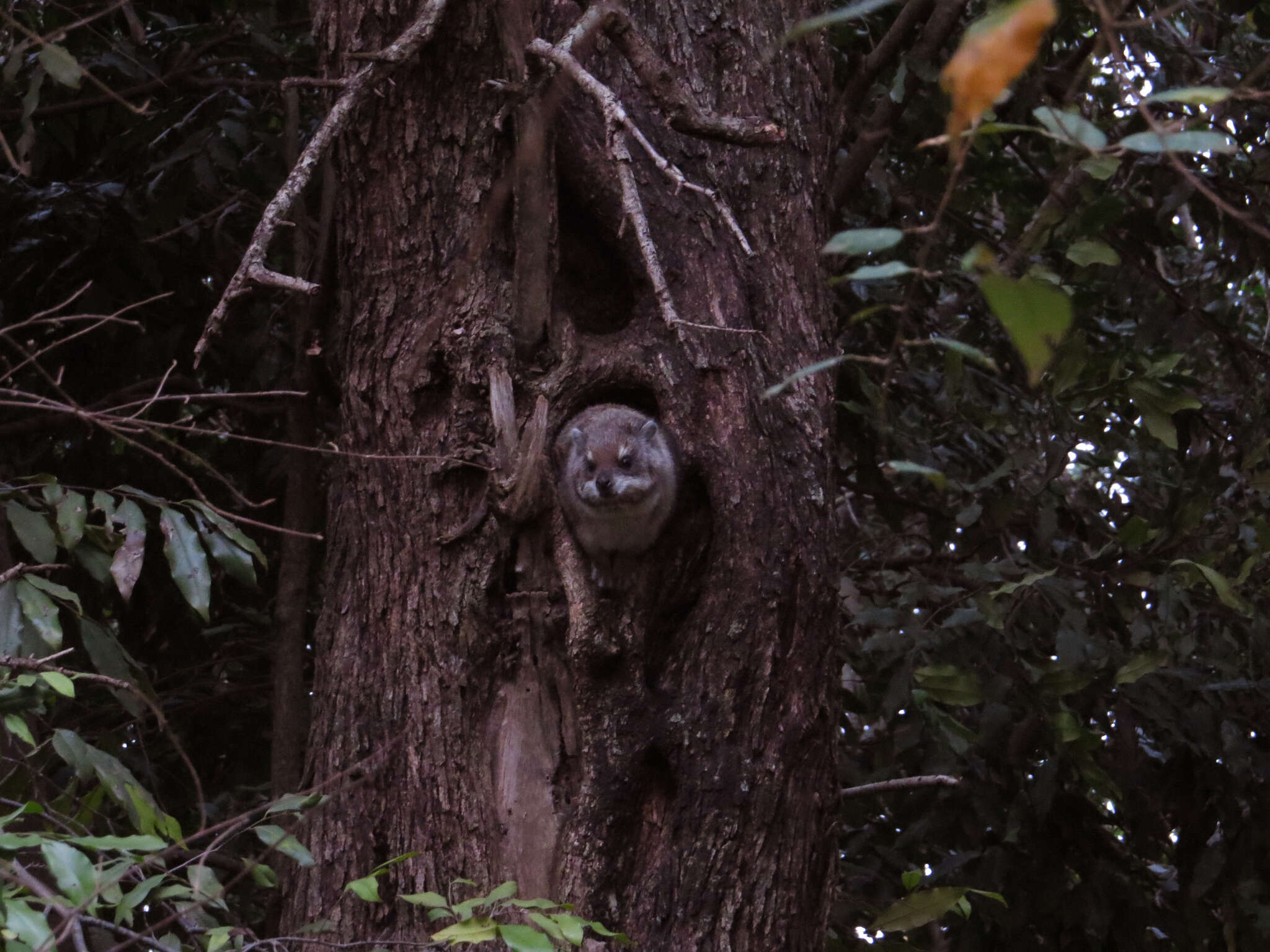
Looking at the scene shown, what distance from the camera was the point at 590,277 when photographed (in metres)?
3.65

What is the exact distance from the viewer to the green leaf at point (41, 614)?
3.01 metres

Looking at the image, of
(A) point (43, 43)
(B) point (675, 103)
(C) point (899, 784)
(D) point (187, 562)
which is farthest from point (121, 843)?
(C) point (899, 784)

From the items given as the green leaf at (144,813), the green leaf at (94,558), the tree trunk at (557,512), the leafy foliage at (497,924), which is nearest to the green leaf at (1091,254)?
the tree trunk at (557,512)

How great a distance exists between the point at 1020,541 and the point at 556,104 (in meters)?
3.06

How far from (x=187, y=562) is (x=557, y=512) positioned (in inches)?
37.1

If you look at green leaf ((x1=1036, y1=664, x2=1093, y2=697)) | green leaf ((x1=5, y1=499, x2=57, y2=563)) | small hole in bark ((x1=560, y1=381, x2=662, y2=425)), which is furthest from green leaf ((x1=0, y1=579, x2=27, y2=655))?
green leaf ((x1=1036, y1=664, x2=1093, y2=697))

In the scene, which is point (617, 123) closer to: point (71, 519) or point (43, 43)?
point (43, 43)

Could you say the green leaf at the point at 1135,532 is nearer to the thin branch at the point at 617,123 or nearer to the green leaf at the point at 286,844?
the thin branch at the point at 617,123

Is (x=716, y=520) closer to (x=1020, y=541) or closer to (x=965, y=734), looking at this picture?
(x=965, y=734)

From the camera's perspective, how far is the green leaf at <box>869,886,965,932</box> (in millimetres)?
3275

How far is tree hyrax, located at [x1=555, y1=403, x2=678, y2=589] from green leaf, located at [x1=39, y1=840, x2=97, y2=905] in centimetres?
158

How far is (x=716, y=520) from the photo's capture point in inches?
124

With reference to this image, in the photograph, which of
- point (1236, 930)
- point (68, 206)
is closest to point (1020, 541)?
point (1236, 930)

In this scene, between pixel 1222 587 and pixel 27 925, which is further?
pixel 1222 587
